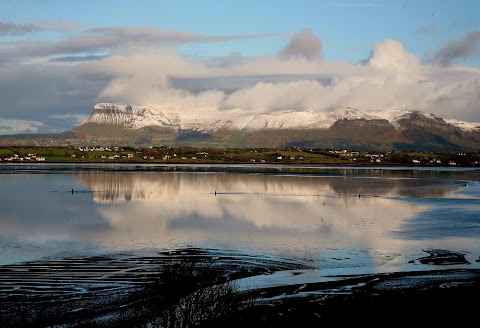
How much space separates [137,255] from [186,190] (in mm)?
51259

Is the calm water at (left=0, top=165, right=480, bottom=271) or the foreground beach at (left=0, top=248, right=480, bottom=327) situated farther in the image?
the calm water at (left=0, top=165, right=480, bottom=271)

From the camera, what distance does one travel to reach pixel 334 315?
73.0 feet

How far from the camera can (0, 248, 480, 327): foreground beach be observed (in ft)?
69.8

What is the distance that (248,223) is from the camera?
50.1 m

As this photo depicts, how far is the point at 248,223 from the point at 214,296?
2762cm

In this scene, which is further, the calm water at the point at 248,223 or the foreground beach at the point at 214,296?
the calm water at the point at 248,223

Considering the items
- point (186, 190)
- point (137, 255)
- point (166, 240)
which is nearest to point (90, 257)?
point (137, 255)

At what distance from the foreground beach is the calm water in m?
3.46

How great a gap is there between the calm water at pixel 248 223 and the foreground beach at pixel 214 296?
136 inches

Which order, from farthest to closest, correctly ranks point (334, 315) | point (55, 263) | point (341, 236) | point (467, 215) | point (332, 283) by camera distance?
point (467, 215) < point (341, 236) < point (55, 263) < point (332, 283) < point (334, 315)

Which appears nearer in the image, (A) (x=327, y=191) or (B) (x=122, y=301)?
(B) (x=122, y=301)

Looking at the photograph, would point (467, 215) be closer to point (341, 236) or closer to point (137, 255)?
point (341, 236)

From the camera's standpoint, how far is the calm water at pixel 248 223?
119 feet

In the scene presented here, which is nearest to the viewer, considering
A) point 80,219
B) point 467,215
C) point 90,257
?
point 90,257
